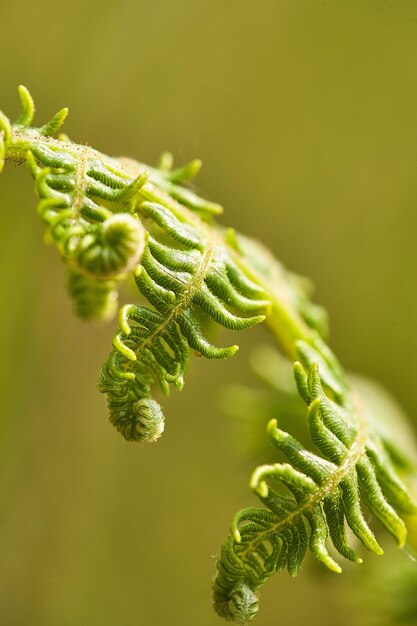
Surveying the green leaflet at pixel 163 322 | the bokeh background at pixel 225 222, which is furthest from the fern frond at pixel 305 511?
the bokeh background at pixel 225 222

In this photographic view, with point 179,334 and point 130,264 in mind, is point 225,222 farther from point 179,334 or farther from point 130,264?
point 130,264

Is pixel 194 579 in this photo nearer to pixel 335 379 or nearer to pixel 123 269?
pixel 335 379

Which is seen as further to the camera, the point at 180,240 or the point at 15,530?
the point at 15,530

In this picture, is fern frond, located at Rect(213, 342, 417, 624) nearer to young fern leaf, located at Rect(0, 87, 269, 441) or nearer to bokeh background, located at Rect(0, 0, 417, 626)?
young fern leaf, located at Rect(0, 87, 269, 441)

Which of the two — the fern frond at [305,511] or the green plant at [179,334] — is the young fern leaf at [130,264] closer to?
the green plant at [179,334]

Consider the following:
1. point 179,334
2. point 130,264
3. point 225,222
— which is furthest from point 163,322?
point 225,222

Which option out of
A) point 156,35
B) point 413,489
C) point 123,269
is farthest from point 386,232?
point 123,269

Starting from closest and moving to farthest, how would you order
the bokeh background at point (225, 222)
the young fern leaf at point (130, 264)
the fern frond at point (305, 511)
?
the young fern leaf at point (130, 264) → the fern frond at point (305, 511) → the bokeh background at point (225, 222)
